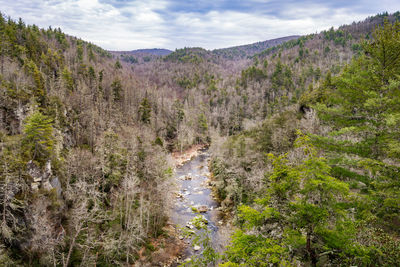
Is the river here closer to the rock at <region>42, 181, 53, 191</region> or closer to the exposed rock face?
the rock at <region>42, 181, 53, 191</region>

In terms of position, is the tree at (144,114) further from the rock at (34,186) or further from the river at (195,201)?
the rock at (34,186)

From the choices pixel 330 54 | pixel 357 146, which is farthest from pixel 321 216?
pixel 330 54

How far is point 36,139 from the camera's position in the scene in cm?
2547

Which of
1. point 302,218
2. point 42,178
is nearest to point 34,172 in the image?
point 42,178

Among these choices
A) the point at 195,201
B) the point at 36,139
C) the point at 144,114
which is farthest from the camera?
the point at 144,114

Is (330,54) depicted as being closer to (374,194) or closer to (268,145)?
(268,145)

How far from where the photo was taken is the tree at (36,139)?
24.4 meters

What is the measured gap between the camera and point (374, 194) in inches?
364

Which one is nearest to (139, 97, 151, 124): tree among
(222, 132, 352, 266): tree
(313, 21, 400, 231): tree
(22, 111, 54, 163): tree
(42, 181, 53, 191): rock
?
(22, 111, 54, 163): tree

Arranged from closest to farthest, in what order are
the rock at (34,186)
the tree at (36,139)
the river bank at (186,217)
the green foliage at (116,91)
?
the rock at (34,186) < the river bank at (186,217) < the tree at (36,139) < the green foliage at (116,91)

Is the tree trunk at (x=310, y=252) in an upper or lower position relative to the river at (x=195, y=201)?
upper

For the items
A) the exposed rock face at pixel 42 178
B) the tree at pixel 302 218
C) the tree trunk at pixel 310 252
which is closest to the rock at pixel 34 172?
the exposed rock face at pixel 42 178

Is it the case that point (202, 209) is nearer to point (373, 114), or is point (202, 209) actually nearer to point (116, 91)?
point (373, 114)

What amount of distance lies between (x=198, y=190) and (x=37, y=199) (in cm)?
2578
